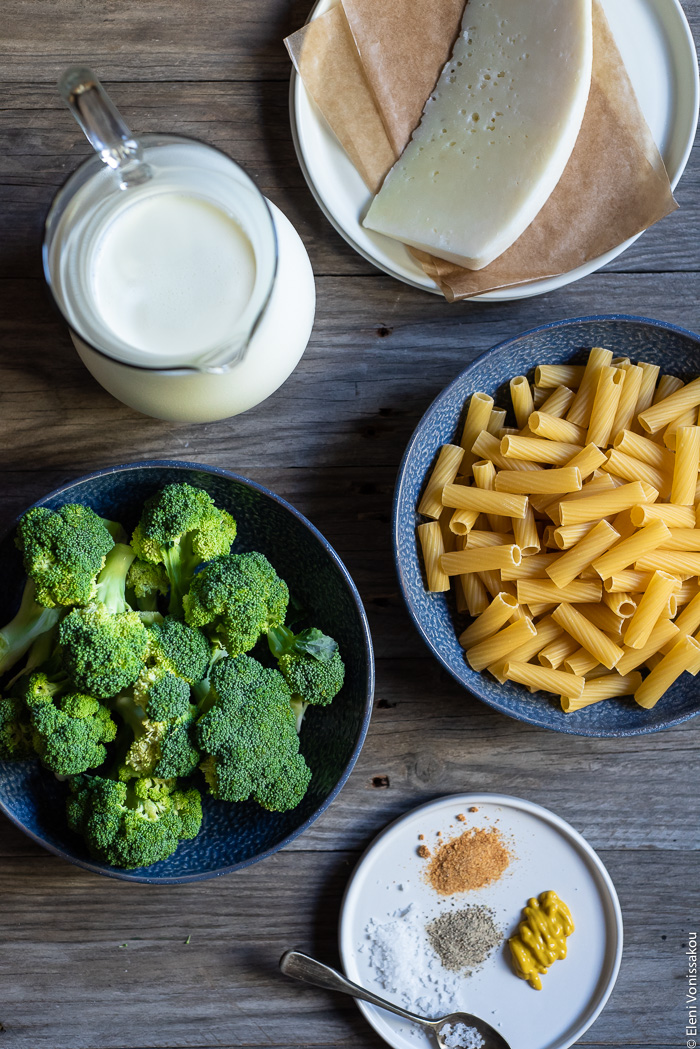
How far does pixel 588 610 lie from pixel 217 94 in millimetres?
1041

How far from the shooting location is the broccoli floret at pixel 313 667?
122 cm

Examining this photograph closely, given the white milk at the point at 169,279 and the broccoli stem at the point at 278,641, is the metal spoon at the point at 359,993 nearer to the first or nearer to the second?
the broccoli stem at the point at 278,641

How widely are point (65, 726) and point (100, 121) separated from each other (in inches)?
31.0

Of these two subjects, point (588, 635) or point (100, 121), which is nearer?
point (100, 121)

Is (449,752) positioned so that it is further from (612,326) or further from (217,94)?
(217,94)

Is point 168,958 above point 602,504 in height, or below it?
below

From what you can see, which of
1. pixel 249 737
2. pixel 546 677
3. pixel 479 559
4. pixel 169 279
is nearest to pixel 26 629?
pixel 249 737

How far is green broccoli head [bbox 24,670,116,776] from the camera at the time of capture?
1.13 meters

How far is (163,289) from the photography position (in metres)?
0.90

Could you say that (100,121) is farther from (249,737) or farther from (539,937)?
(539,937)

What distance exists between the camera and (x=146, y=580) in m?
1.22

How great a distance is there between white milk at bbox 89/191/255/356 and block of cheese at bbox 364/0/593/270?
16.6 inches

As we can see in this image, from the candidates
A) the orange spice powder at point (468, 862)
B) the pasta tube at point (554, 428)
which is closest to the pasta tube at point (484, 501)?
the pasta tube at point (554, 428)

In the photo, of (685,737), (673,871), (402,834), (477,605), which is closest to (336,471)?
(477,605)
